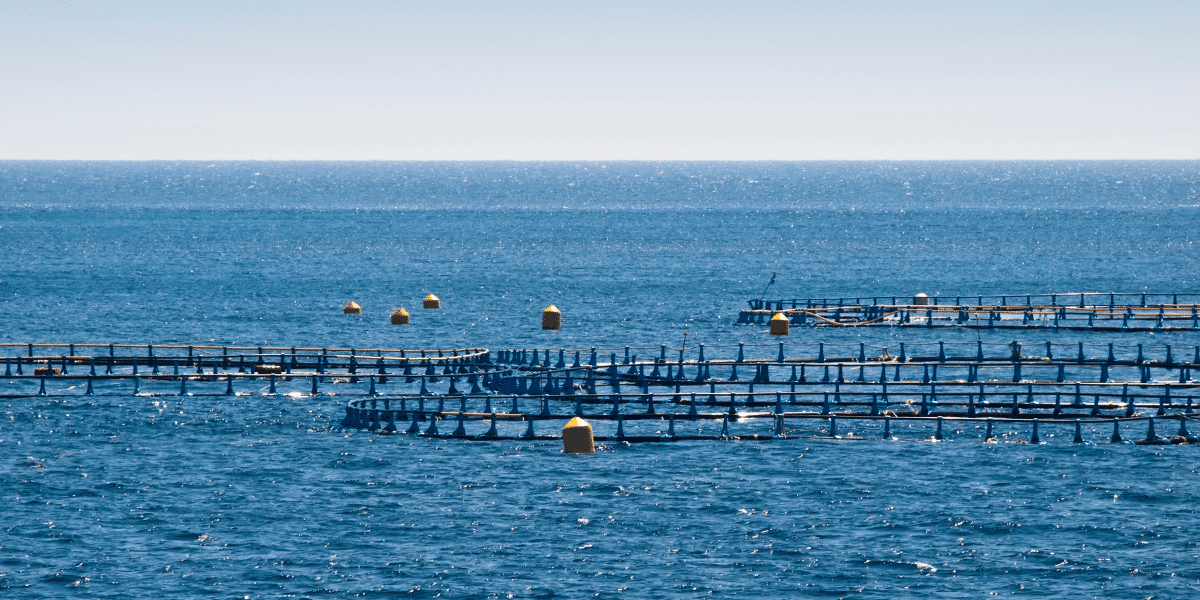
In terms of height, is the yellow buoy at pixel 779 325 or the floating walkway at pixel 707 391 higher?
the yellow buoy at pixel 779 325

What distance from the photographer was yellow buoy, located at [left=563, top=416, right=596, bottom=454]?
57.0 m

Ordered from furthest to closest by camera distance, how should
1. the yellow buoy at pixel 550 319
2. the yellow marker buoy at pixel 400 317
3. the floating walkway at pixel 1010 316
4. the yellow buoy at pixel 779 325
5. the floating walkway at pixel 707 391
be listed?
the yellow marker buoy at pixel 400 317 → the floating walkway at pixel 1010 316 → the yellow buoy at pixel 550 319 → the yellow buoy at pixel 779 325 → the floating walkway at pixel 707 391

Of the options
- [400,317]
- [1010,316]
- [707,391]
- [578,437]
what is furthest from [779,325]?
[578,437]

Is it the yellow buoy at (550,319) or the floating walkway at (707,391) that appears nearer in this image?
the floating walkway at (707,391)

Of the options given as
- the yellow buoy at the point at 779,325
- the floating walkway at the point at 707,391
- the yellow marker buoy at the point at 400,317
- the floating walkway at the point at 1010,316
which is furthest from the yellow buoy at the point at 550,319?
the floating walkway at the point at 1010,316

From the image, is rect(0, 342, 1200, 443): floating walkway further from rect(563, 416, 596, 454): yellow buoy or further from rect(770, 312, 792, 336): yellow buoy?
rect(563, 416, 596, 454): yellow buoy

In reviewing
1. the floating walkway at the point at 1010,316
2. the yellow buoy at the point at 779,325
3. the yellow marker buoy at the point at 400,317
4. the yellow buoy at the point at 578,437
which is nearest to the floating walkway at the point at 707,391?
the yellow buoy at the point at 779,325

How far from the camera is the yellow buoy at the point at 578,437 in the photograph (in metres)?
57.0

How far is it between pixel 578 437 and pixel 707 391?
14.8 meters

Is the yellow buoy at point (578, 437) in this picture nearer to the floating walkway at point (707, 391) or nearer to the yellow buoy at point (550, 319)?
the floating walkway at point (707, 391)

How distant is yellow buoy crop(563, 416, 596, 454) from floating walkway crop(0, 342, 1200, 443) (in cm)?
263

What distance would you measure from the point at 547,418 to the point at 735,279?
85.1 meters

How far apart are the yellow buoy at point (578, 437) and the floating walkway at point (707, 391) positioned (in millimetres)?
2632

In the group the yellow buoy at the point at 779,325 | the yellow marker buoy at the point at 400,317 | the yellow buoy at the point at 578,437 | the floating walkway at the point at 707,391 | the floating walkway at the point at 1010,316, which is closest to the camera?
the yellow buoy at the point at 578,437
